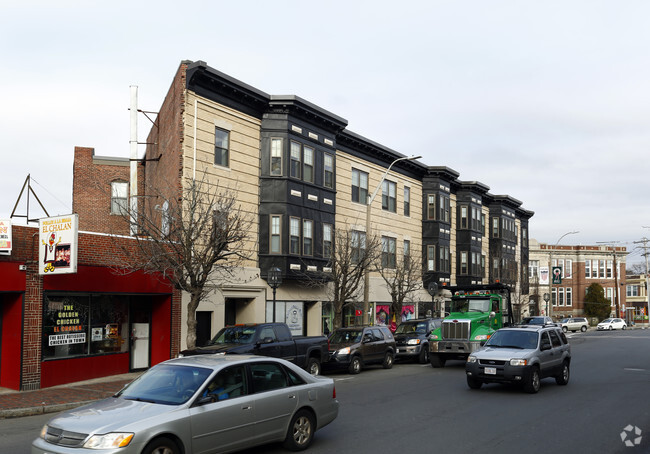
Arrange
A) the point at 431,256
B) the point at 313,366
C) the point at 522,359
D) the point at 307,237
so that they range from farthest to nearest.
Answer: the point at 431,256 < the point at 307,237 < the point at 313,366 < the point at 522,359

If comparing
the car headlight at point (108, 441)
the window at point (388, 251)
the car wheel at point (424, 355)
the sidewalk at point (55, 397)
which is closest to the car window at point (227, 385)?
the car headlight at point (108, 441)

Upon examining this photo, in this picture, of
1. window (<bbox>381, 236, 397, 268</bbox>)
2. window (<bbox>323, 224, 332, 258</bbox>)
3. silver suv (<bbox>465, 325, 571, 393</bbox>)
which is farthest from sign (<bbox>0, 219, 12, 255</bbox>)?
window (<bbox>381, 236, 397, 268</bbox>)

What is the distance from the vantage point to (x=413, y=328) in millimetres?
25406

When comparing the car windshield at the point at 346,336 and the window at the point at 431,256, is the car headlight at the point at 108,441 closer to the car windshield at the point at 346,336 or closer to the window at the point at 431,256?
the car windshield at the point at 346,336

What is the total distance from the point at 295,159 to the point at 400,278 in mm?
9034

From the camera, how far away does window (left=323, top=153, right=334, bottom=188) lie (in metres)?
29.0

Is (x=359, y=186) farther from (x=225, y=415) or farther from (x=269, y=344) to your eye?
(x=225, y=415)

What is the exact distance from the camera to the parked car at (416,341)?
2408 centimetres

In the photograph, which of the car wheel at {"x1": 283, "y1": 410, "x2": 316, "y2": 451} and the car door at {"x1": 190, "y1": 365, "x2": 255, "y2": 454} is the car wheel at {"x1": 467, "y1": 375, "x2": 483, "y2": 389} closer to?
the car wheel at {"x1": 283, "y1": 410, "x2": 316, "y2": 451}

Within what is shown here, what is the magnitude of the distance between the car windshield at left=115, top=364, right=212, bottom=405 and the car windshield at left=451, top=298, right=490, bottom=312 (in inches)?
638

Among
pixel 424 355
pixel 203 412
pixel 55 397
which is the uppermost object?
pixel 203 412

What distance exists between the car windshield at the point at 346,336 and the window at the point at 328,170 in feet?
31.4

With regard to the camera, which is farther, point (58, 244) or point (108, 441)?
point (58, 244)

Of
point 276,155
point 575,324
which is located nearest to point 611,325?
point 575,324
